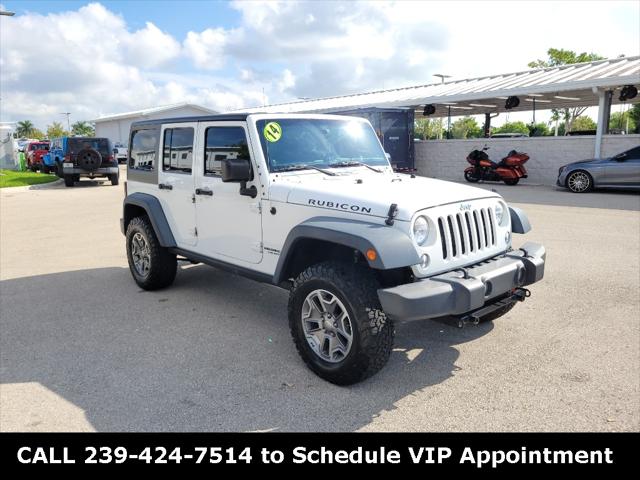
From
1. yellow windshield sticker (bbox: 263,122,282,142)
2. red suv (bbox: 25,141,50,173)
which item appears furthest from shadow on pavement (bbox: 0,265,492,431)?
red suv (bbox: 25,141,50,173)

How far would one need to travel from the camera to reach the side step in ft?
11.3

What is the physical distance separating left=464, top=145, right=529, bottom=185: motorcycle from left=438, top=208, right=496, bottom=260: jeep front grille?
14887 mm

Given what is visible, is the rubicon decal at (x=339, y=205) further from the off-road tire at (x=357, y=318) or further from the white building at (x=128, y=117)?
the white building at (x=128, y=117)

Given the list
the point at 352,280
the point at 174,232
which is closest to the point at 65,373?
the point at 174,232

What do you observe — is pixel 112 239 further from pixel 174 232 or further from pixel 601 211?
pixel 601 211

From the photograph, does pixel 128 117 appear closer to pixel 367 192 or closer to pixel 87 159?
pixel 87 159

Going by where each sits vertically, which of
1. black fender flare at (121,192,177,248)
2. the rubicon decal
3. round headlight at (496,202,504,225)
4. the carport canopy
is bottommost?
black fender flare at (121,192,177,248)

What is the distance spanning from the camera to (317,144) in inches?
180

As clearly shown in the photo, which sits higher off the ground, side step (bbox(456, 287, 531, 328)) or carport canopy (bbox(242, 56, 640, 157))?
carport canopy (bbox(242, 56, 640, 157))

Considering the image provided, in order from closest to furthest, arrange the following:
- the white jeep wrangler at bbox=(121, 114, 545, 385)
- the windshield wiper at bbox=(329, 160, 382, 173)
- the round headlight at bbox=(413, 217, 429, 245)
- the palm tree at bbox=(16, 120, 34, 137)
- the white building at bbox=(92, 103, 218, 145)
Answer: the white jeep wrangler at bbox=(121, 114, 545, 385) < the round headlight at bbox=(413, 217, 429, 245) < the windshield wiper at bbox=(329, 160, 382, 173) < the white building at bbox=(92, 103, 218, 145) < the palm tree at bbox=(16, 120, 34, 137)

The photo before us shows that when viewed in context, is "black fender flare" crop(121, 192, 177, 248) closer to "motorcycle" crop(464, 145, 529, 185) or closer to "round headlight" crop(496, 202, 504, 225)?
"round headlight" crop(496, 202, 504, 225)

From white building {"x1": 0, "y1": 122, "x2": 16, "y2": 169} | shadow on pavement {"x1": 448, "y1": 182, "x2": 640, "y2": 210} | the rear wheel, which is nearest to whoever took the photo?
shadow on pavement {"x1": 448, "y1": 182, "x2": 640, "y2": 210}

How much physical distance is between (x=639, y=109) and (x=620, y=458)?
169 feet

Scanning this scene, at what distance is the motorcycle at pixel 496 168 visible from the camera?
1772cm
